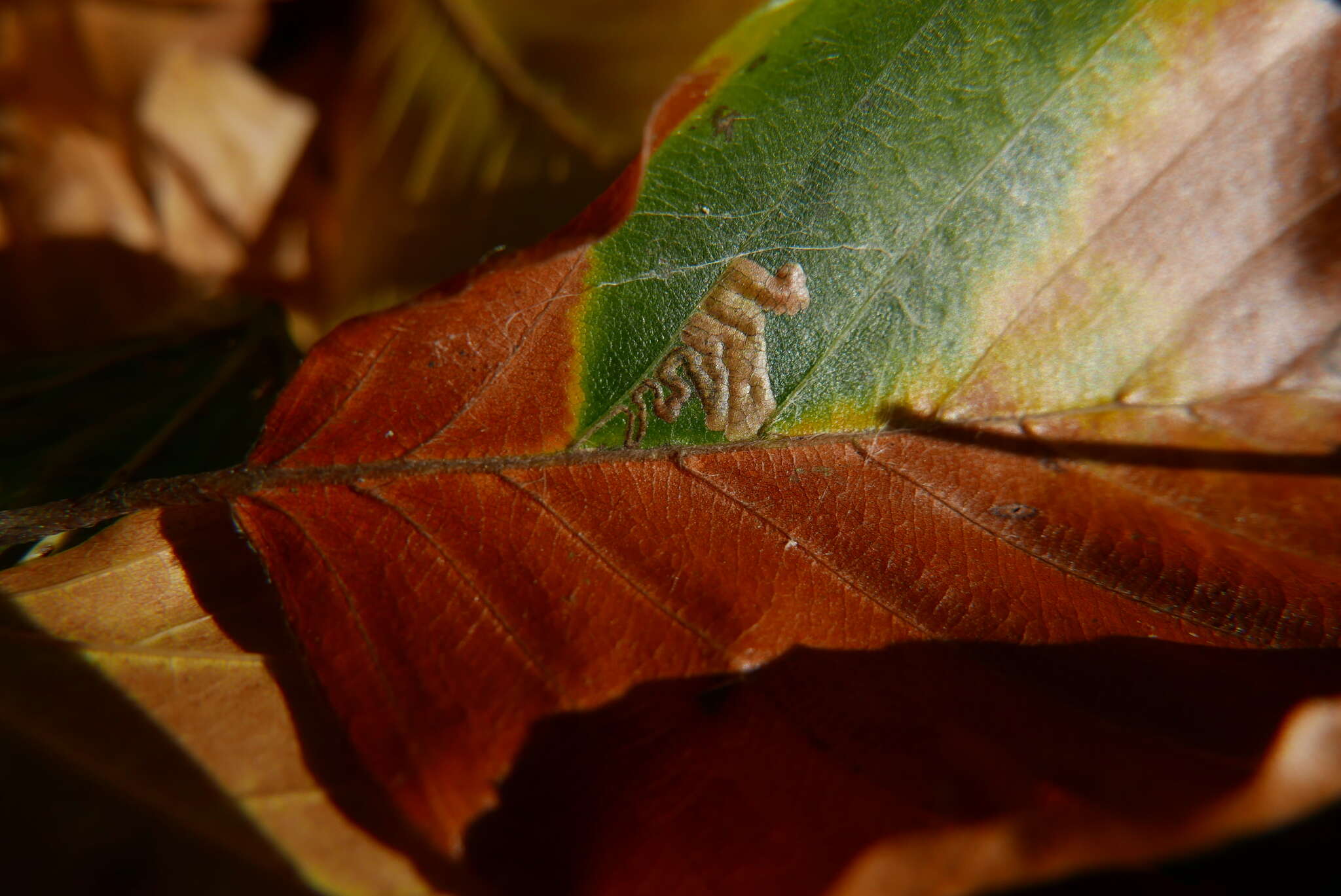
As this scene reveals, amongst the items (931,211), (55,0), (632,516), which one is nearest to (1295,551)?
(931,211)

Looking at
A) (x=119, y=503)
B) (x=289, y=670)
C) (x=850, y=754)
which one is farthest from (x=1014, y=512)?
(x=119, y=503)

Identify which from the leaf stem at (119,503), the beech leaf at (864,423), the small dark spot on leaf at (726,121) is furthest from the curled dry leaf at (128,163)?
the small dark spot on leaf at (726,121)

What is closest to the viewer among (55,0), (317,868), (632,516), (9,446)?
(317,868)

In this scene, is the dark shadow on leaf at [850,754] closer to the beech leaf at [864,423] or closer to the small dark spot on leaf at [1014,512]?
the beech leaf at [864,423]

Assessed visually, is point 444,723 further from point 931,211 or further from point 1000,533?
point 931,211

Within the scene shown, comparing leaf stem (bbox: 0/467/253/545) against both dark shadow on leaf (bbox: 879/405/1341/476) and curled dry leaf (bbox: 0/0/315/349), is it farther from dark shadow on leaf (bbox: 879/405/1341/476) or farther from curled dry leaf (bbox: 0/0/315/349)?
curled dry leaf (bbox: 0/0/315/349)

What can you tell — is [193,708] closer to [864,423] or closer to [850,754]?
[850,754]
